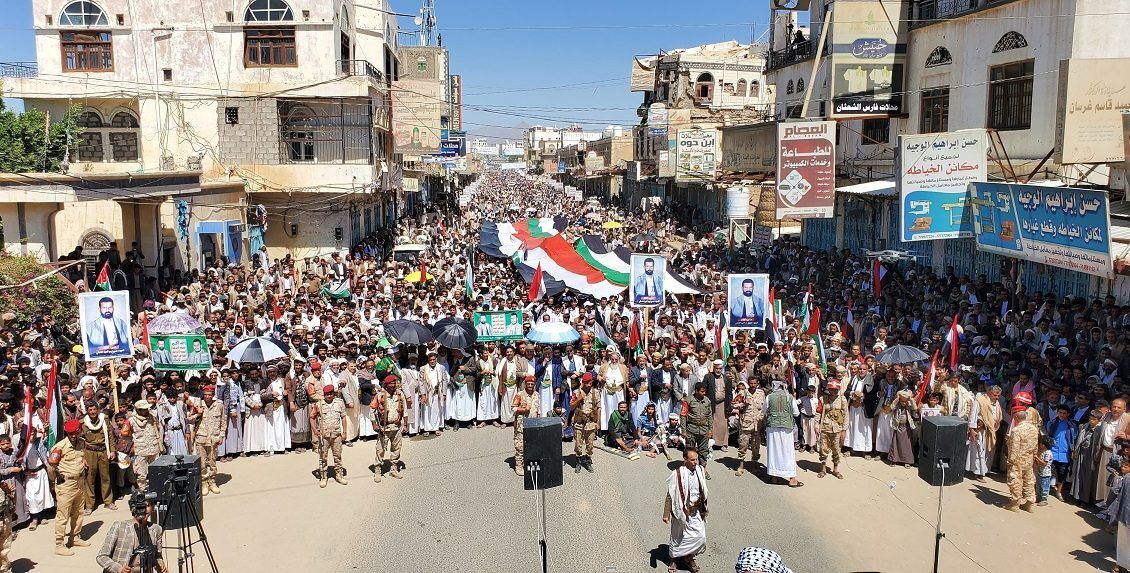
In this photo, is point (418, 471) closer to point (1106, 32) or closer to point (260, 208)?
point (1106, 32)

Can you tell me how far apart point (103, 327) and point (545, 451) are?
6.60 m

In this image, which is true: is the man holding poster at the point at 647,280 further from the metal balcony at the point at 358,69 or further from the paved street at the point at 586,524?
the metal balcony at the point at 358,69

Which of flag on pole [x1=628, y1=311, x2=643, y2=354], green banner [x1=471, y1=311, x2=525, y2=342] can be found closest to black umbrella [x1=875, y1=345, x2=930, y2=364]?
flag on pole [x1=628, y1=311, x2=643, y2=354]

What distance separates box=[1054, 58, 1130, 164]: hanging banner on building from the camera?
14.5 metres

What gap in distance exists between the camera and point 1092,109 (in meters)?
14.6

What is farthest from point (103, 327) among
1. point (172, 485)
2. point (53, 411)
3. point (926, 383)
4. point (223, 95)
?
point (223, 95)

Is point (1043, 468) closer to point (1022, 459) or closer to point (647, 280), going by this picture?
point (1022, 459)

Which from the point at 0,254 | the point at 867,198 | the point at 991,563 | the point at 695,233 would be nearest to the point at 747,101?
the point at 695,233

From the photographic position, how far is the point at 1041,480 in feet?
32.5

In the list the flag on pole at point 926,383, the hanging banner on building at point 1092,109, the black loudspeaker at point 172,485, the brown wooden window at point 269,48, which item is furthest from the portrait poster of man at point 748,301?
the brown wooden window at point 269,48

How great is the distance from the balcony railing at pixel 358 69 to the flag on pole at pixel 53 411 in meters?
20.8

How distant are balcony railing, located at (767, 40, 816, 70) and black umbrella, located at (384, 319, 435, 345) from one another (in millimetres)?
19645

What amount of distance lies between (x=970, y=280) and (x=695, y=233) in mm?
19878

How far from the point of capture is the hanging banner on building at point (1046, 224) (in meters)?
12.8
